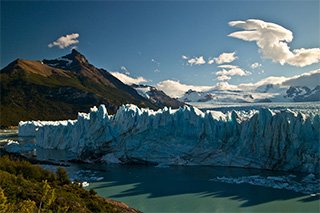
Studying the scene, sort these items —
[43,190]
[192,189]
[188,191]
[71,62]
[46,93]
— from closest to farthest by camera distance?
[43,190], [188,191], [192,189], [46,93], [71,62]

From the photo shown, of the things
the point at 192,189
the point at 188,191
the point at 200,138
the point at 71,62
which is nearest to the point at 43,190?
the point at 188,191

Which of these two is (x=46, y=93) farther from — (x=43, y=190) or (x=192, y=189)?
(x=43, y=190)

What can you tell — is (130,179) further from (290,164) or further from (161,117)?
(290,164)

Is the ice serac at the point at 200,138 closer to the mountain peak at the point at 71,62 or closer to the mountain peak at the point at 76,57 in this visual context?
the mountain peak at the point at 71,62

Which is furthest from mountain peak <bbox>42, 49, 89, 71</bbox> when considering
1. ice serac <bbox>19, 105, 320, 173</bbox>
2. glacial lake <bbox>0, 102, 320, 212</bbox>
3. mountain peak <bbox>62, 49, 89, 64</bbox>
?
glacial lake <bbox>0, 102, 320, 212</bbox>

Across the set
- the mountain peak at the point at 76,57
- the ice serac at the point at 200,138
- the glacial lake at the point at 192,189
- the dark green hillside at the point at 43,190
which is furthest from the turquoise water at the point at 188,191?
the mountain peak at the point at 76,57

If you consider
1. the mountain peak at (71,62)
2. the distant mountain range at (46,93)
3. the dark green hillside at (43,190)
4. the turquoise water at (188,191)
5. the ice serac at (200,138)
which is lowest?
the turquoise water at (188,191)

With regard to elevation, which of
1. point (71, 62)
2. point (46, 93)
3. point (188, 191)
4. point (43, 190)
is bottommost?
point (188, 191)
